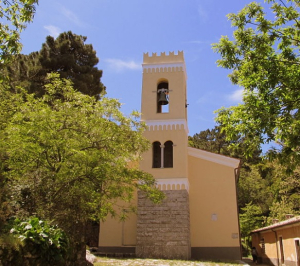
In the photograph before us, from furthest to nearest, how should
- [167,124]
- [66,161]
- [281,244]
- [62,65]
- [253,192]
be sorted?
1. [253,192]
2. [62,65]
3. [281,244]
4. [167,124]
5. [66,161]

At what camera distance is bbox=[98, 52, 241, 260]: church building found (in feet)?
52.2

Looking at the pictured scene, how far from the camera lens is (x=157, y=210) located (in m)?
16.3

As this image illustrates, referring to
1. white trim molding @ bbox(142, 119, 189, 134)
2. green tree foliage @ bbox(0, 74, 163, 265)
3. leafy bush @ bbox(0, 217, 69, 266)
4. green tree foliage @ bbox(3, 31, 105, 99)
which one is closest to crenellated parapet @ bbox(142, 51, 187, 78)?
white trim molding @ bbox(142, 119, 189, 134)

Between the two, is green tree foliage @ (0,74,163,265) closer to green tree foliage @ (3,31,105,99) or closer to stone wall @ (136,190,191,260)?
stone wall @ (136,190,191,260)

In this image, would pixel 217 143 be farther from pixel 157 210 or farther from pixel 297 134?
pixel 297 134

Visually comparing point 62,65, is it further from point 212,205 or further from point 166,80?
point 212,205

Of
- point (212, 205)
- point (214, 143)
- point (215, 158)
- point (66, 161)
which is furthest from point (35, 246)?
point (214, 143)

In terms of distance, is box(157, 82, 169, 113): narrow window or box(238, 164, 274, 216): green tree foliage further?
box(238, 164, 274, 216): green tree foliage

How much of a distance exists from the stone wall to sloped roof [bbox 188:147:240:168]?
3.15m

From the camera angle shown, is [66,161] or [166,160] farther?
[166,160]

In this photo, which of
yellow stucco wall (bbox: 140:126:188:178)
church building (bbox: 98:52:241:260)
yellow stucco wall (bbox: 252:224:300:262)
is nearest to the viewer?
church building (bbox: 98:52:241:260)

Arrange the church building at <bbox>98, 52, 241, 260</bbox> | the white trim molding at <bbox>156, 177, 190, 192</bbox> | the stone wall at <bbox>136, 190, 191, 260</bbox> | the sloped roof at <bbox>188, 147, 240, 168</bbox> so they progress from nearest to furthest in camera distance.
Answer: the stone wall at <bbox>136, 190, 191, 260</bbox>, the church building at <bbox>98, 52, 241, 260</bbox>, the white trim molding at <bbox>156, 177, 190, 192</bbox>, the sloped roof at <bbox>188, 147, 240, 168</bbox>

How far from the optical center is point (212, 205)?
18047 millimetres

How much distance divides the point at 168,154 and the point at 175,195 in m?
2.57
